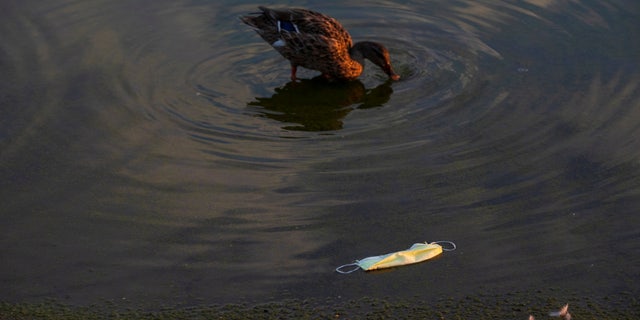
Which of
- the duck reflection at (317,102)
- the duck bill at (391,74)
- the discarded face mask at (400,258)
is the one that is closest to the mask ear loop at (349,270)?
the discarded face mask at (400,258)

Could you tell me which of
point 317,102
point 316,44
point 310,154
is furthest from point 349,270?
point 316,44

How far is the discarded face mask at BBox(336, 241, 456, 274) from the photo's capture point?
5.18 metres

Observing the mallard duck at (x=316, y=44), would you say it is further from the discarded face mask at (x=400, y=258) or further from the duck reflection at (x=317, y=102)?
the discarded face mask at (x=400, y=258)

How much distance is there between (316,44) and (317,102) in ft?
2.38

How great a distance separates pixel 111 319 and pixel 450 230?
1.97 m

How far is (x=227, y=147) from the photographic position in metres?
6.75

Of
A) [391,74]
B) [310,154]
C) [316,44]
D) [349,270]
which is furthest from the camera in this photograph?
[316,44]

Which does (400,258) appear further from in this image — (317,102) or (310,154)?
(317,102)

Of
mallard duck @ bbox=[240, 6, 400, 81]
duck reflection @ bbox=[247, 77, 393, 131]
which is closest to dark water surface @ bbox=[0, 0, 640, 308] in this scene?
duck reflection @ bbox=[247, 77, 393, 131]

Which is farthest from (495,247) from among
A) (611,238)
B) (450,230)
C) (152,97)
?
(152,97)

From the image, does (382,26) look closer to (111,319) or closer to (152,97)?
(152,97)

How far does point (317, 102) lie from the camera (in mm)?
7953

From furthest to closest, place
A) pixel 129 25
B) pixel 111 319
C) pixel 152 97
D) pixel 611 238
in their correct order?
pixel 129 25
pixel 152 97
pixel 611 238
pixel 111 319

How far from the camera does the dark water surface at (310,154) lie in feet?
17.1
